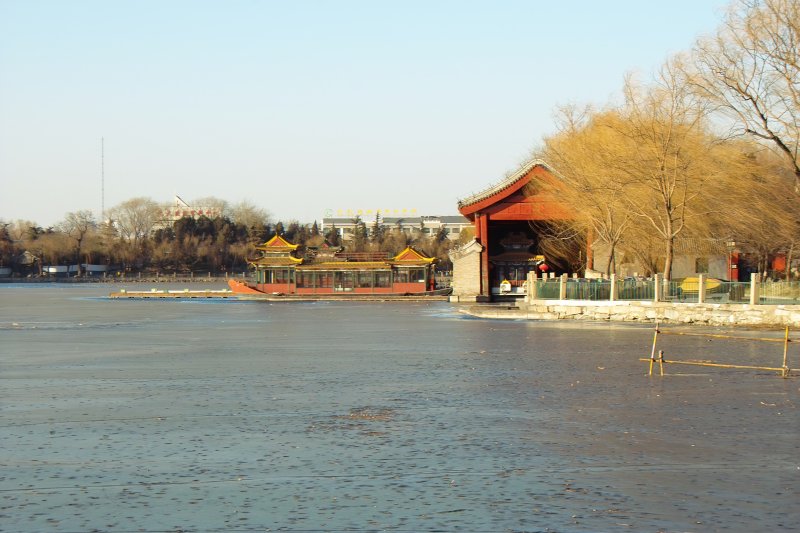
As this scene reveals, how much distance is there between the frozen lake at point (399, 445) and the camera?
30.7 ft

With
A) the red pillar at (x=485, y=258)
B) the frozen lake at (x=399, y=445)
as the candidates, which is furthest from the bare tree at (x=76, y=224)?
the frozen lake at (x=399, y=445)

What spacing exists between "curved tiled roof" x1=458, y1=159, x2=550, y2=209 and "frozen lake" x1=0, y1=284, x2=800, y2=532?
3934 centimetres

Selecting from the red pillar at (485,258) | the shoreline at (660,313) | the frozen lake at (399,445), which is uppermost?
the red pillar at (485,258)

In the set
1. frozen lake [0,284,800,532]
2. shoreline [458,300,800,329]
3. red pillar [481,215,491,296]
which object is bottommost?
frozen lake [0,284,800,532]

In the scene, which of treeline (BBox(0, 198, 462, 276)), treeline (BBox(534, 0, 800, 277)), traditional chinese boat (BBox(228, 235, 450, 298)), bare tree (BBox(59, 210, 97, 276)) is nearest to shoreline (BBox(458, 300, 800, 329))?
treeline (BBox(534, 0, 800, 277))

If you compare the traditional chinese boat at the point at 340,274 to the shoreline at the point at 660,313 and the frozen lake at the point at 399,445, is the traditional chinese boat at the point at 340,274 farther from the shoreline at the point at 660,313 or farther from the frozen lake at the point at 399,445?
the frozen lake at the point at 399,445

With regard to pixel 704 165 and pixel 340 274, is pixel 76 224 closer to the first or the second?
pixel 340 274

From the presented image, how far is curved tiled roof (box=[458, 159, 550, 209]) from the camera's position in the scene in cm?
6484

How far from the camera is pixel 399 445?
12867 millimetres

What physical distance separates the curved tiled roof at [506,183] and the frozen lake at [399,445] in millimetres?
39343

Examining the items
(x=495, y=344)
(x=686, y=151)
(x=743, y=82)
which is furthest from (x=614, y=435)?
(x=686, y=151)

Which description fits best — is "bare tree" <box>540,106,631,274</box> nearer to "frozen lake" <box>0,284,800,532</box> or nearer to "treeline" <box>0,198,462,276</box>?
"frozen lake" <box>0,284,800,532</box>

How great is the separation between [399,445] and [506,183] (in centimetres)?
5506

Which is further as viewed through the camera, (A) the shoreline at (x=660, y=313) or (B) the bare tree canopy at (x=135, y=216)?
(B) the bare tree canopy at (x=135, y=216)
